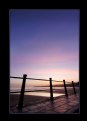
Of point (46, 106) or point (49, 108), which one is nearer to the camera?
point (49, 108)
